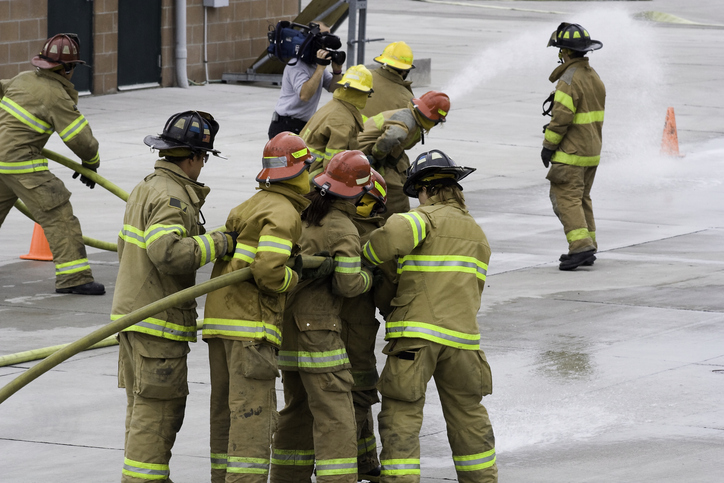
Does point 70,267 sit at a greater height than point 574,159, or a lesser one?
lesser

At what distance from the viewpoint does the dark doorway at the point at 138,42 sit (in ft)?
63.0

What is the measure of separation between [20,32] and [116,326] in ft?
45.2

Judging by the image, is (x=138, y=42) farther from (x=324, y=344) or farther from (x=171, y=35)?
(x=324, y=344)

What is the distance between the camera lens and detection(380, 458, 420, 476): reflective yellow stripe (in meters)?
5.05

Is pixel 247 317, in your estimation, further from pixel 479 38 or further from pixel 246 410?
pixel 479 38

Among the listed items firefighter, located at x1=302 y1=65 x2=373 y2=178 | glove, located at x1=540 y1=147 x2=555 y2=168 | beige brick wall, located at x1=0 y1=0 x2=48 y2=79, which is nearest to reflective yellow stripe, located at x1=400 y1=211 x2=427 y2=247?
firefighter, located at x1=302 y1=65 x2=373 y2=178

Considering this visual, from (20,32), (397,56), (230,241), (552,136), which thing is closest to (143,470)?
(230,241)

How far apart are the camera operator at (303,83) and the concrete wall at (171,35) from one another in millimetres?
7264

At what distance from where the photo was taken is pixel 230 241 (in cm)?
498

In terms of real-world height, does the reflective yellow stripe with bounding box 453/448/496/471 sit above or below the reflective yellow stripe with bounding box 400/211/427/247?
below

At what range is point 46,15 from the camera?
696 inches

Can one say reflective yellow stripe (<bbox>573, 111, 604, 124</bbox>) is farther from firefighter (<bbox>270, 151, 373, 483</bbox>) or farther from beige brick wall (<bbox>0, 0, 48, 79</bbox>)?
beige brick wall (<bbox>0, 0, 48, 79</bbox>)

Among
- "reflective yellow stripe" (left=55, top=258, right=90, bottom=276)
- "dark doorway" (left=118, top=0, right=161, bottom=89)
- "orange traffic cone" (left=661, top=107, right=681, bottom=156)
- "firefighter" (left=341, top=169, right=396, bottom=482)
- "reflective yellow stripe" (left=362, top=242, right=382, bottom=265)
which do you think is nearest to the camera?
"reflective yellow stripe" (left=362, top=242, right=382, bottom=265)

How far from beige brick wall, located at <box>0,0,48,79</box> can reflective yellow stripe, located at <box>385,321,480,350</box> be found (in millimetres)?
13297
